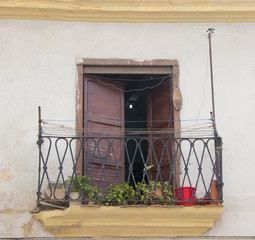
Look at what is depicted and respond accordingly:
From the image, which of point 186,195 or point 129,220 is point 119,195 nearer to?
point 129,220

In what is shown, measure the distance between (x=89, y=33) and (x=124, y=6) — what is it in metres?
0.58

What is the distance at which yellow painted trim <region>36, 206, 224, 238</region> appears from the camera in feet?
26.6

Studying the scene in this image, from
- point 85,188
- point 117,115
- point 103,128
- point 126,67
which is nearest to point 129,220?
point 85,188

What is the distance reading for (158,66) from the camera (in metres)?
9.11

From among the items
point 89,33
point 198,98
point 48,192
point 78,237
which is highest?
point 89,33

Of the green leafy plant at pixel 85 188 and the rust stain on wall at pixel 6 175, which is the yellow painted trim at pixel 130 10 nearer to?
the rust stain on wall at pixel 6 175

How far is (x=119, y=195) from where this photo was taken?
26.7ft

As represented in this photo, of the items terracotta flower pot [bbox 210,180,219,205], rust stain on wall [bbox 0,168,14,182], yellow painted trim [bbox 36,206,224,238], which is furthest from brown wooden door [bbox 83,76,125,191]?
terracotta flower pot [bbox 210,180,219,205]

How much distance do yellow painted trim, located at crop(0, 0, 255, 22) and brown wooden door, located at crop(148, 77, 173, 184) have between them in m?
0.91

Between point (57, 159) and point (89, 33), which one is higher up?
point (89, 33)

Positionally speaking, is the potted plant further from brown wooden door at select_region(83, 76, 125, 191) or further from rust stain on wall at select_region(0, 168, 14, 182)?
rust stain on wall at select_region(0, 168, 14, 182)

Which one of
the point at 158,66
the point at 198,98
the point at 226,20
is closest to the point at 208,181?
the point at 198,98

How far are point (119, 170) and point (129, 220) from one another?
958mm

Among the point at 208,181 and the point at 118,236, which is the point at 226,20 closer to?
the point at 208,181
